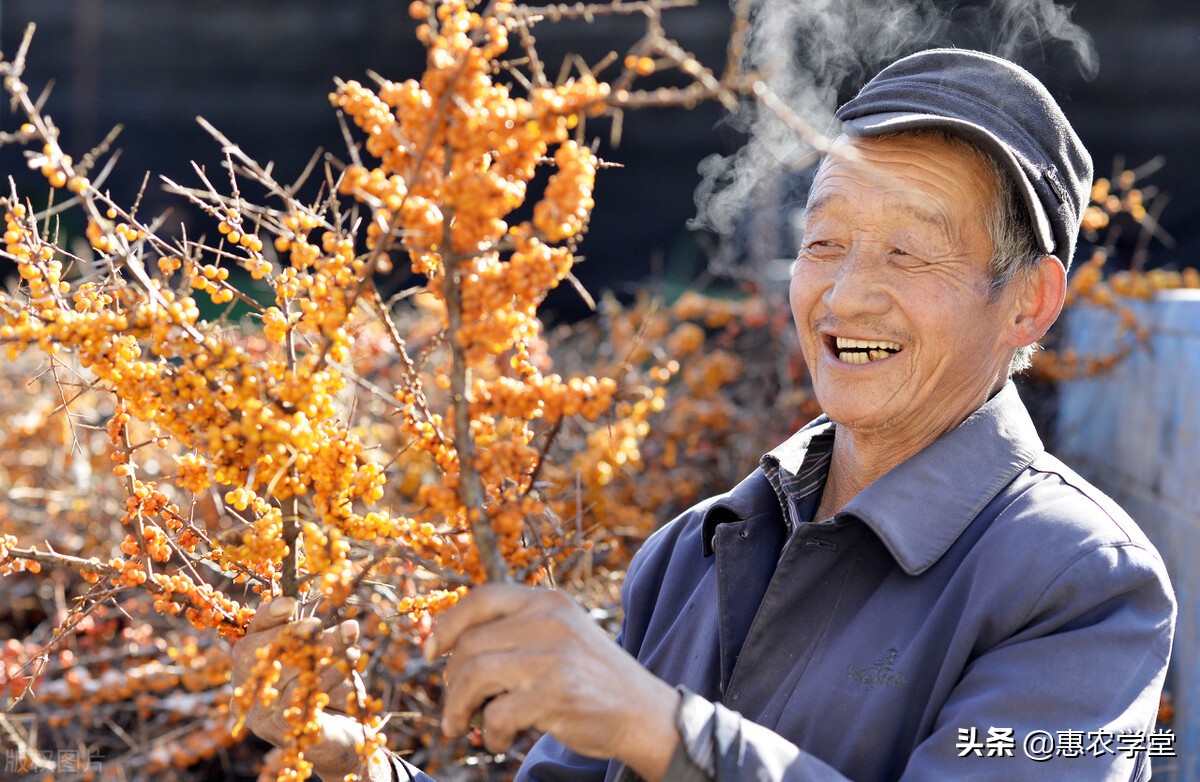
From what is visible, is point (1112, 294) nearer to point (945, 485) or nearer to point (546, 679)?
point (945, 485)

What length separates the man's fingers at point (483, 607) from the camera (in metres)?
1.32

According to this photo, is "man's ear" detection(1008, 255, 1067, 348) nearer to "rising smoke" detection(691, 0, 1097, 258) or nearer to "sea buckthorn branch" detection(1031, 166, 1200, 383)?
"rising smoke" detection(691, 0, 1097, 258)

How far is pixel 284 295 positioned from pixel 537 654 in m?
0.68

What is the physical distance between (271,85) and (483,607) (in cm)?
755

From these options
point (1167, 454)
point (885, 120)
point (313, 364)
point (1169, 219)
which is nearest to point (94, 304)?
point (313, 364)

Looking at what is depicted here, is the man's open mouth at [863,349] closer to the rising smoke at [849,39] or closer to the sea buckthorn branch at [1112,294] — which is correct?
the rising smoke at [849,39]

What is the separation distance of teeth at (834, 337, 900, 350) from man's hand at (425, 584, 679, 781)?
0.89m

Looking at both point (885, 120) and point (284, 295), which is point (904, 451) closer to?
point (885, 120)

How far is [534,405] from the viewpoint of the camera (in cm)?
137

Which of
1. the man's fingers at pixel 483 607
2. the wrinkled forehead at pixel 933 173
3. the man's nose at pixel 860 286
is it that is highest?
the wrinkled forehead at pixel 933 173

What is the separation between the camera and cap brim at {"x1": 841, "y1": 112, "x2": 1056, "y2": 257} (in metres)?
1.84

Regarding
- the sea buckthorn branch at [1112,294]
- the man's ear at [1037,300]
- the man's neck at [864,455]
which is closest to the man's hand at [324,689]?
the man's neck at [864,455]

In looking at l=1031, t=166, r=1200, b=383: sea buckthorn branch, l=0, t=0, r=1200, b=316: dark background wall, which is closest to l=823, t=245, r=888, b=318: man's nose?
l=1031, t=166, r=1200, b=383: sea buckthorn branch

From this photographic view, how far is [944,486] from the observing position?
6.02 feet
